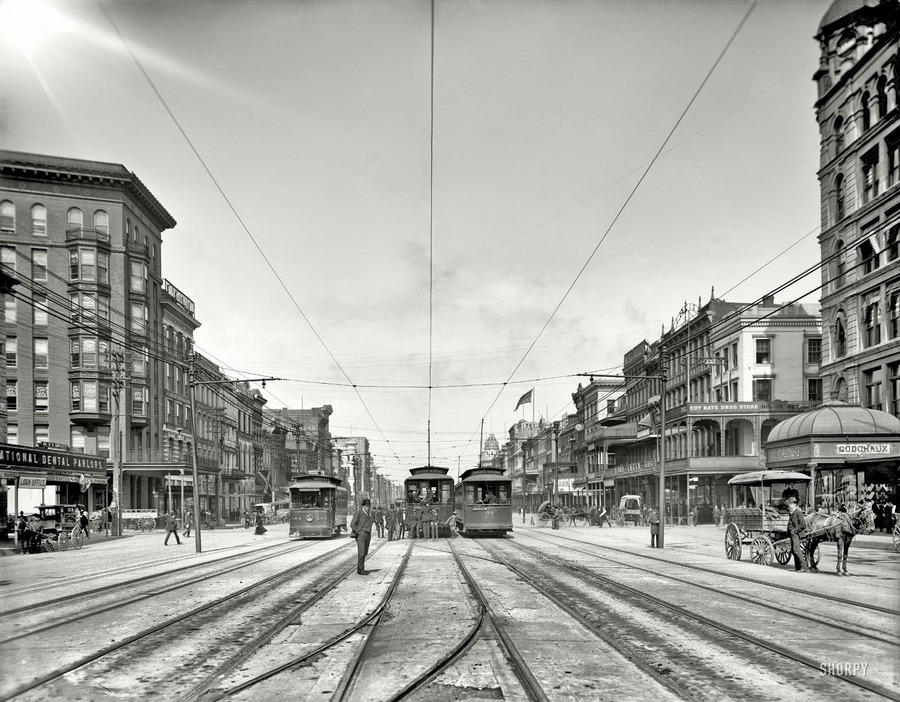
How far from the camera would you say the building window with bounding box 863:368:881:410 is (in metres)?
34.9

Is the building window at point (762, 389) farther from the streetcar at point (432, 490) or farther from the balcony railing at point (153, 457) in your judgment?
the balcony railing at point (153, 457)

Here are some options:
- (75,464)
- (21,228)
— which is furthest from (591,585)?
(75,464)

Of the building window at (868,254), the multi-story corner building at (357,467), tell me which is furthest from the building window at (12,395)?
the building window at (868,254)

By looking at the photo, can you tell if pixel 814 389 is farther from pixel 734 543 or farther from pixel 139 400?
pixel 139 400

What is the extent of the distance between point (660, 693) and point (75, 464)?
3903cm

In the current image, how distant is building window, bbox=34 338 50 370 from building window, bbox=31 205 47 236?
1384 centimetres

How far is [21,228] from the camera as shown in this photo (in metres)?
33.4

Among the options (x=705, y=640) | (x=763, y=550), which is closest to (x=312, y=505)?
(x=763, y=550)

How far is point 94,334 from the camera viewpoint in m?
45.4

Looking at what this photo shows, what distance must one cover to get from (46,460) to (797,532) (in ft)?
101

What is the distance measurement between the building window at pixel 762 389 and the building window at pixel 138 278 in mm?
38110

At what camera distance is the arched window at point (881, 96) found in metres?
23.5

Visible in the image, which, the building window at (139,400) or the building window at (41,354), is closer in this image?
the building window at (41,354)

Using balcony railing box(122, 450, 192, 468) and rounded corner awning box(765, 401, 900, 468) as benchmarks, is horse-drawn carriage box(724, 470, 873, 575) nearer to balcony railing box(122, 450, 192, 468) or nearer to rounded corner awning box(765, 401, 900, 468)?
rounded corner awning box(765, 401, 900, 468)
